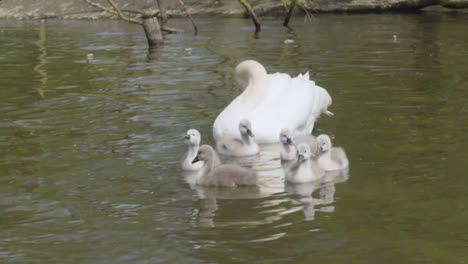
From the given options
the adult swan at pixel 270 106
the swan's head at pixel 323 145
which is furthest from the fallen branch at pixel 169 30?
the swan's head at pixel 323 145

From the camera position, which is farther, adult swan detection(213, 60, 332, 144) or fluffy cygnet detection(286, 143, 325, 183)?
adult swan detection(213, 60, 332, 144)

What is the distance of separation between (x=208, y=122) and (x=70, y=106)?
2365 mm

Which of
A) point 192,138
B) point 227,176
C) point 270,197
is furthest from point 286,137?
point 270,197

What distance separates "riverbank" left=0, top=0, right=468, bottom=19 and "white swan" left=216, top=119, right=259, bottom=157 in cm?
1660

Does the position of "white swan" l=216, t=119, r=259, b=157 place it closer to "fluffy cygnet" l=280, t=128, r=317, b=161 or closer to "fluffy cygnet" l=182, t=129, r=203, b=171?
"fluffy cygnet" l=280, t=128, r=317, b=161

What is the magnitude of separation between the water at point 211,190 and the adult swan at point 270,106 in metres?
0.31

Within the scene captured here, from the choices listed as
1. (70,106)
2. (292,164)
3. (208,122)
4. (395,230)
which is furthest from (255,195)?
(70,106)

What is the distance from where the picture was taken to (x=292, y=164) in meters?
8.85

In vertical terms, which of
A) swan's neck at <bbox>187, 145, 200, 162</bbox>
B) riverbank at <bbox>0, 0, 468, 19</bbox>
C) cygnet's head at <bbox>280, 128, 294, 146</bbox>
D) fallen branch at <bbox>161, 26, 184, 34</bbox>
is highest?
cygnet's head at <bbox>280, 128, 294, 146</bbox>

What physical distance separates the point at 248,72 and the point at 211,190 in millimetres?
2837

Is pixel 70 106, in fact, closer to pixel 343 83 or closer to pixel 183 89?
pixel 183 89

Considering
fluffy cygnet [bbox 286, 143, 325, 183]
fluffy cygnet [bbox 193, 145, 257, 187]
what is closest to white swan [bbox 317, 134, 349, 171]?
fluffy cygnet [bbox 286, 143, 325, 183]

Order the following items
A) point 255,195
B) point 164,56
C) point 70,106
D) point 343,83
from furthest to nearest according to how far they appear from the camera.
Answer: point 164,56 → point 343,83 → point 70,106 → point 255,195

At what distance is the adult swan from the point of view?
1009 cm
